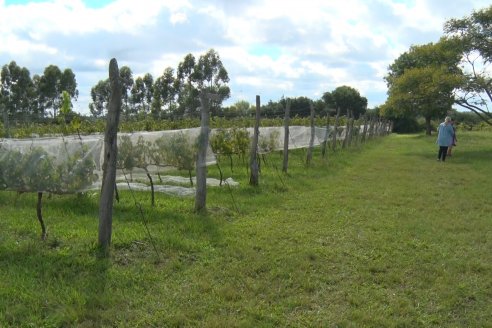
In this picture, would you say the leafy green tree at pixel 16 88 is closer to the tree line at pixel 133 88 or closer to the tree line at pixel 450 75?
the tree line at pixel 133 88

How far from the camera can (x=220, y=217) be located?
705cm

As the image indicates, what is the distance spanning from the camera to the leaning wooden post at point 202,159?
731cm

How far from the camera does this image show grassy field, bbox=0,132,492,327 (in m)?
3.79

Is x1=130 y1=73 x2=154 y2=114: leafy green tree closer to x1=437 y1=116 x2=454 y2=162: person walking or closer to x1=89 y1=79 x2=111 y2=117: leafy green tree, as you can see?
x1=89 y1=79 x2=111 y2=117: leafy green tree

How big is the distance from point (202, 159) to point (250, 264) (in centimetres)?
287

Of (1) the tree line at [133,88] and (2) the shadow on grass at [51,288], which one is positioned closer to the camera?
(2) the shadow on grass at [51,288]

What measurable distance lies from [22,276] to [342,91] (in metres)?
65.7

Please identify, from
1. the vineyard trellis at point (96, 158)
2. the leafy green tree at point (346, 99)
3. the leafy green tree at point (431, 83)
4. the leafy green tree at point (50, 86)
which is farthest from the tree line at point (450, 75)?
the leafy green tree at point (346, 99)

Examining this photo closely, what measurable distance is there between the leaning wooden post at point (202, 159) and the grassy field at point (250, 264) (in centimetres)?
25

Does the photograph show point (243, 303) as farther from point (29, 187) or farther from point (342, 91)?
point (342, 91)

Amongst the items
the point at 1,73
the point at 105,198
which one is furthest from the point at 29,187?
the point at 1,73

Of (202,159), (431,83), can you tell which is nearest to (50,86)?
(431,83)

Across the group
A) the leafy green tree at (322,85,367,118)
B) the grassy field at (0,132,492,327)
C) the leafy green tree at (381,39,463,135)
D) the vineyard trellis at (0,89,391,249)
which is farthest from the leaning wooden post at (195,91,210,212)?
the leafy green tree at (322,85,367,118)

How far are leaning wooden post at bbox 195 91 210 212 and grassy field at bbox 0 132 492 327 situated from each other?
246 mm
